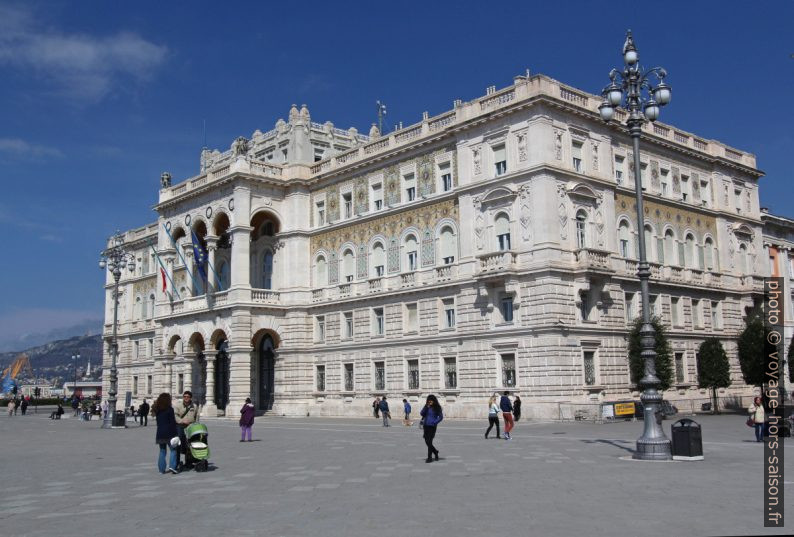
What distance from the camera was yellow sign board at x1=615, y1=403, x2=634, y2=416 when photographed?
3712 centimetres

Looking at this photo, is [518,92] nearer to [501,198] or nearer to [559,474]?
[501,198]

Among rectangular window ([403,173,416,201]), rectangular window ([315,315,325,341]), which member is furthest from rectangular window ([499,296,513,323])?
rectangular window ([315,315,325,341])

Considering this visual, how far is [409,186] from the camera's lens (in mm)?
47438

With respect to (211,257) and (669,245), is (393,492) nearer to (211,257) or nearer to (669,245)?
(669,245)

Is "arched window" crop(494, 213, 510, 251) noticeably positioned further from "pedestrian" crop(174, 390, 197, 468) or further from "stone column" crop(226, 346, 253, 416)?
"pedestrian" crop(174, 390, 197, 468)

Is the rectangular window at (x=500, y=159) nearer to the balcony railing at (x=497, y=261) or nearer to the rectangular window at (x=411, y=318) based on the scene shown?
the balcony railing at (x=497, y=261)

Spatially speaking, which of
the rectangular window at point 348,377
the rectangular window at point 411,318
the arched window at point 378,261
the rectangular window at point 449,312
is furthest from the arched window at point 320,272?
the rectangular window at point 449,312

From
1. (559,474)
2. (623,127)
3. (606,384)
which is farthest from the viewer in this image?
(623,127)

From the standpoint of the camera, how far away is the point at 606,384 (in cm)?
4056

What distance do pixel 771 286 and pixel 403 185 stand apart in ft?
109

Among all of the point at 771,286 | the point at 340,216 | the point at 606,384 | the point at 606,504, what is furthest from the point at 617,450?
the point at 340,216

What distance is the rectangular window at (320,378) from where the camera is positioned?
51969 millimetres

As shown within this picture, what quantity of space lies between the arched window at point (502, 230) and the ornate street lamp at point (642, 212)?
18568 millimetres

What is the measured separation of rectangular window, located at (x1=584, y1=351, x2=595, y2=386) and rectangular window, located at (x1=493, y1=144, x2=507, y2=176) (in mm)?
10114
